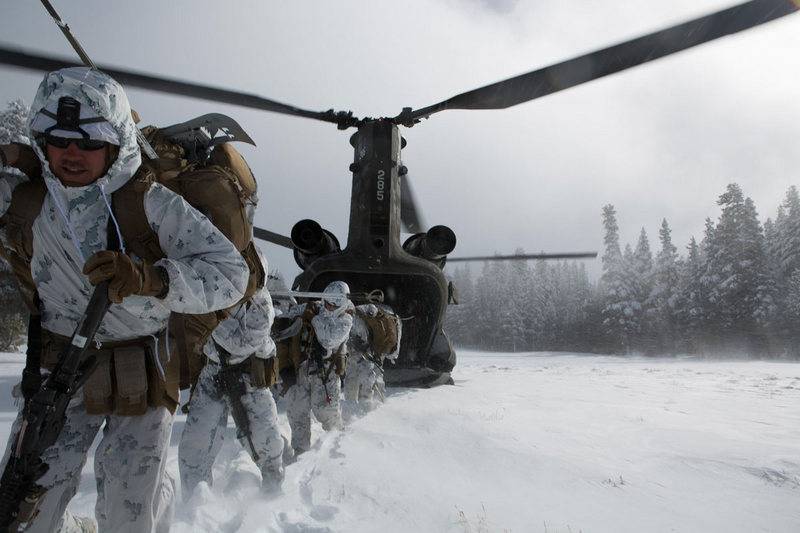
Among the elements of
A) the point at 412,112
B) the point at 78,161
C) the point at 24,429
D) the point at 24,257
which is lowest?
the point at 24,429

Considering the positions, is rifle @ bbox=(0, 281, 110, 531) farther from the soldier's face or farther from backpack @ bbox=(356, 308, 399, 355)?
backpack @ bbox=(356, 308, 399, 355)

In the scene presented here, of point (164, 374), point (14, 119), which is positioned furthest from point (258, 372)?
point (14, 119)

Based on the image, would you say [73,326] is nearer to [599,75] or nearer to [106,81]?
[106,81]

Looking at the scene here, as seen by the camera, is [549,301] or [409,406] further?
[549,301]

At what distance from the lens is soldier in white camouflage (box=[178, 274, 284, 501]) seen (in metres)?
3.75

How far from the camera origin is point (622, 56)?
16.4ft

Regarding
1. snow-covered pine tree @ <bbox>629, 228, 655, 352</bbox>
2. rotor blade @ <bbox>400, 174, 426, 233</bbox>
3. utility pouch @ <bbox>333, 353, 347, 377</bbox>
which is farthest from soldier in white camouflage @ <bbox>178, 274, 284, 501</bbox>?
snow-covered pine tree @ <bbox>629, 228, 655, 352</bbox>

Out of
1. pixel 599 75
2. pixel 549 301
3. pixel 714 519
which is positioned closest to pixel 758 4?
pixel 599 75

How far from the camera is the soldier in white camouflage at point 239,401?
12.3ft

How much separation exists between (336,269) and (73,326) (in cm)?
711

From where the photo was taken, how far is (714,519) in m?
3.10

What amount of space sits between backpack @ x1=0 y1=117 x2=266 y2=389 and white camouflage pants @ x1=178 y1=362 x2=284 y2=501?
1740 mm

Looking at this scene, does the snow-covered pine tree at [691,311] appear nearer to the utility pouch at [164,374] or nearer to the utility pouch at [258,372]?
the utility pouch at [258,372]

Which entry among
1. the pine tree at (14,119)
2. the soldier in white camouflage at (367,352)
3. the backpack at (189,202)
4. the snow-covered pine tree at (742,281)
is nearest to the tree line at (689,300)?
the snow-covered pine tree at (742,281)
